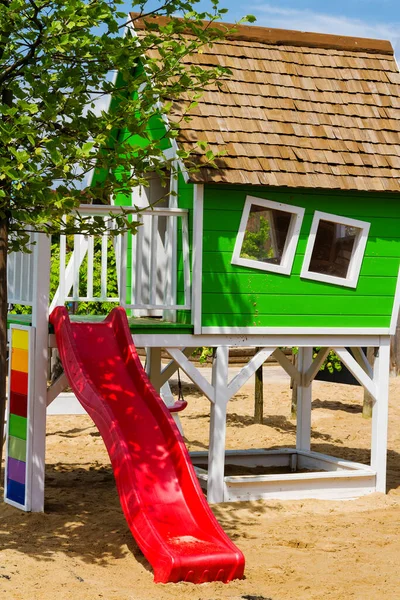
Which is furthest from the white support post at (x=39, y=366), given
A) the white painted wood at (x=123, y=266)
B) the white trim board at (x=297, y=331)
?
the white trim board at (x=297, y=331)

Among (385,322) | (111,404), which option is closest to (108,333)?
(111,404)

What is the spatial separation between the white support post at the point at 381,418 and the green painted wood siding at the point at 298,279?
1.22 feet

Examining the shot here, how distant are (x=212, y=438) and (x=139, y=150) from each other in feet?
12.3

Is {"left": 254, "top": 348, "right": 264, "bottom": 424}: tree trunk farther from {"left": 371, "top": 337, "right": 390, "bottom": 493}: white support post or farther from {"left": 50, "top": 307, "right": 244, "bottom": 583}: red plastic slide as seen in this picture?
{"left": 50, "top": 307, "right": 244, "bottom": 583}: red plastic slide

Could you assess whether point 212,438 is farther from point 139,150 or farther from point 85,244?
point 139,150

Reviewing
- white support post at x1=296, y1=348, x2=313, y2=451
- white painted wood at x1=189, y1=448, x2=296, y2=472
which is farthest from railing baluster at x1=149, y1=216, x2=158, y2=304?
white support post at x1=296, y1=348, x2=313, y2=451

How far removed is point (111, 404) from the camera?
8594 mm

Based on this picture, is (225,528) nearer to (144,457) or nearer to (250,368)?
(144,457)

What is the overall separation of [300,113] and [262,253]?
160 centimetres

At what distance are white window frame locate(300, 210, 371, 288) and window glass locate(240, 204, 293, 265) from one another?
257mm

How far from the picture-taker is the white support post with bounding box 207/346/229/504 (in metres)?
9.92

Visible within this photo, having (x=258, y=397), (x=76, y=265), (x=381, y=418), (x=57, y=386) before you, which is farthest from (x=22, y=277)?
(x=258, y=397)

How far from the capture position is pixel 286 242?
10234 mm

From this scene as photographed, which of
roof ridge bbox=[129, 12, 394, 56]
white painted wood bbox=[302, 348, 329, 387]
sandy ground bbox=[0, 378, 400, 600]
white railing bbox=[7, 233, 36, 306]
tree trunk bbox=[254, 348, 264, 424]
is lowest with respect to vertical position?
sandy ground bbox=[0, 378, 400, 600]
